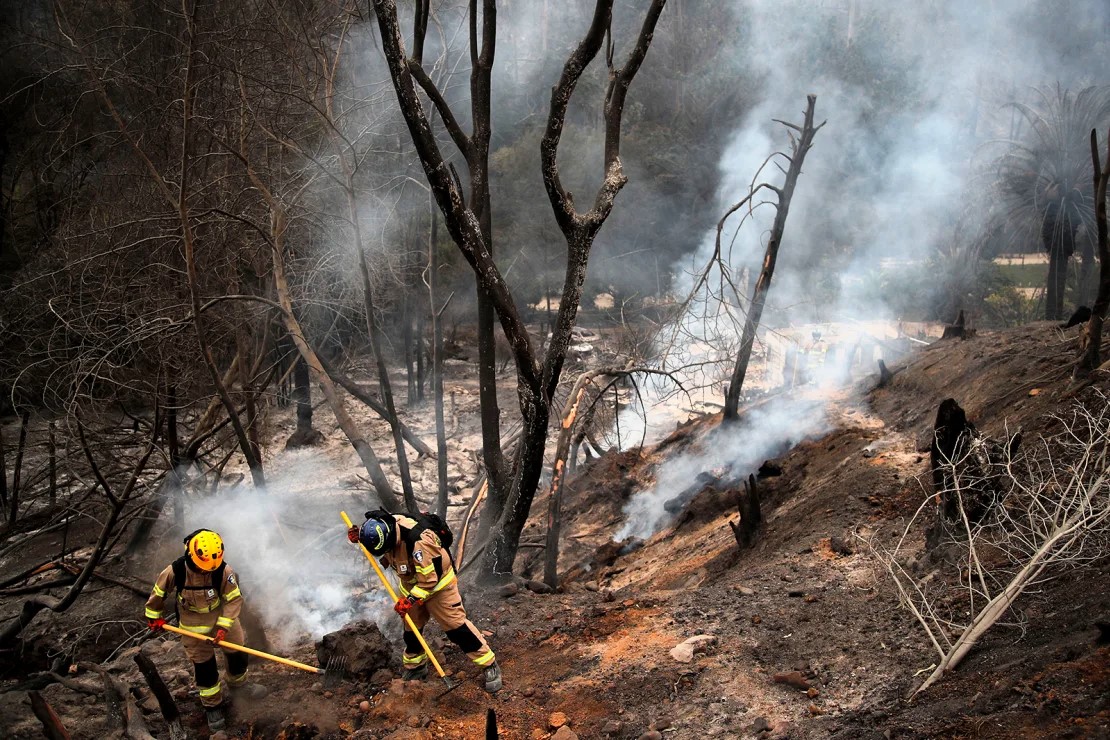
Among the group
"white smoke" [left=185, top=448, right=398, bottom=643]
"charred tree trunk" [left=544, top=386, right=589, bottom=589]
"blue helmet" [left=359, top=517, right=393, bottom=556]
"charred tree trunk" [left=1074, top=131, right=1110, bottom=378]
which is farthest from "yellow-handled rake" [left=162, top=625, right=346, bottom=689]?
"charred tree trunk" [left=1074, top=131, right=1110, bottom=378]

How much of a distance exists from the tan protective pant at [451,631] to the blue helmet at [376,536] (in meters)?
0.51

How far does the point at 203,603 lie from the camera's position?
5375 mm

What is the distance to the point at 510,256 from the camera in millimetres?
22672

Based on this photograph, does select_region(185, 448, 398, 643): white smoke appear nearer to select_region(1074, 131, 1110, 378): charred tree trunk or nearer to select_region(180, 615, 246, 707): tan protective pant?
select_region(180, 615, 246, 707): tan protective pant

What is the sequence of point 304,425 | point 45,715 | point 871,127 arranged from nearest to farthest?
point 45,715
point 304,425
point 871,127

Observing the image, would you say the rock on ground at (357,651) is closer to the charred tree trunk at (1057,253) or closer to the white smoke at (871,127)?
the white smoke at (871,127)

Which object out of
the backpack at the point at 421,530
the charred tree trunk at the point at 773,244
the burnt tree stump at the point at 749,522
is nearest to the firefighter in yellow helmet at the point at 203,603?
the backpack at the point at 421,530

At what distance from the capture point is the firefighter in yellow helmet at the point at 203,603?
5305 millimetres

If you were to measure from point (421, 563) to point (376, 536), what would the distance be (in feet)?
1.20

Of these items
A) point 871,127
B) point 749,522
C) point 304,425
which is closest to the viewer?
point 749,522

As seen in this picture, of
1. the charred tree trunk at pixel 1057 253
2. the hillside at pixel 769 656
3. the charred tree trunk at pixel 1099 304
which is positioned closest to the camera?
the hillside at pixel 769 656

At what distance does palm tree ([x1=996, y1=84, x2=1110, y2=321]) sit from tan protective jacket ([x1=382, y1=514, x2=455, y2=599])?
15.6m

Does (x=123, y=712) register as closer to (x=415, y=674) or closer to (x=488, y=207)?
(x=415, y=674)

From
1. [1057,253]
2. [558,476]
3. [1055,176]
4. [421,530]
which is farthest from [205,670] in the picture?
[1057,253]
